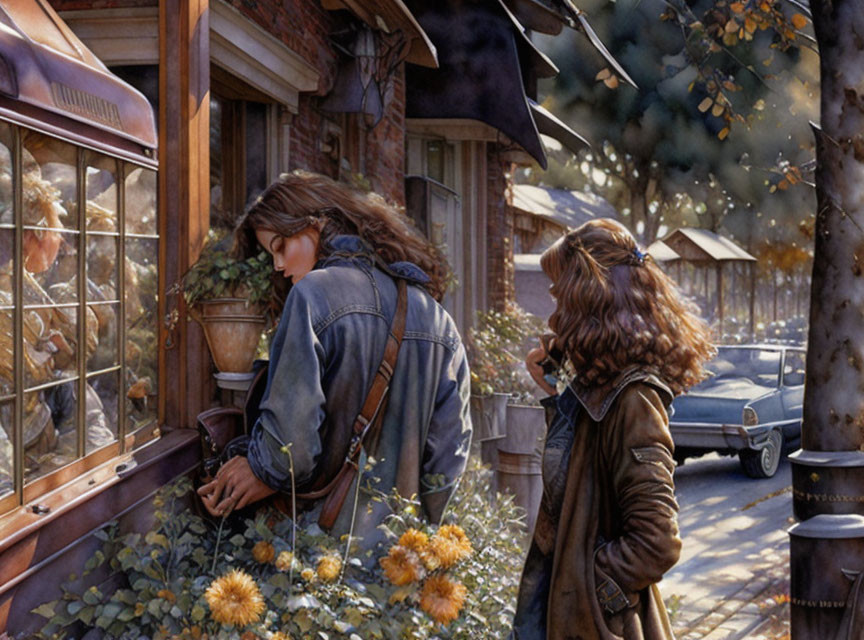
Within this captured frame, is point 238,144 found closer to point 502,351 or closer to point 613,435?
point 613,435

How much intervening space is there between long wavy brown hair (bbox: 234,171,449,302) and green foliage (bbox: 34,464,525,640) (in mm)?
821

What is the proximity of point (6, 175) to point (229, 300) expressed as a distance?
3.92 ft

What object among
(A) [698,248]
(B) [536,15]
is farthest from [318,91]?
(A) [698,248]

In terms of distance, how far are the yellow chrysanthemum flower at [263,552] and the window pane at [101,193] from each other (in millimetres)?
1142

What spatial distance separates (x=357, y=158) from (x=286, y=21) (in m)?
1.55

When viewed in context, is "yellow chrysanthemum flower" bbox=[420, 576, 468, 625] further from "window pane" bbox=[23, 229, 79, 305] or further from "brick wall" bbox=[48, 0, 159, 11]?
"brick wall" bbox=[48, 0, 159, 11]

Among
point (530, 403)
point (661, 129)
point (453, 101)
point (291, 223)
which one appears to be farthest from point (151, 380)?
point (661, 129)

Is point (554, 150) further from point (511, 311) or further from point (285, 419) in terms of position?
point (285, 419)

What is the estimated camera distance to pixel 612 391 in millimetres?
2883

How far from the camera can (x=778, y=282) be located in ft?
171

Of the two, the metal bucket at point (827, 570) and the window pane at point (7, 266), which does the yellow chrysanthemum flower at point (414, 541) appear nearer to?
the window pane at point (7, 266)

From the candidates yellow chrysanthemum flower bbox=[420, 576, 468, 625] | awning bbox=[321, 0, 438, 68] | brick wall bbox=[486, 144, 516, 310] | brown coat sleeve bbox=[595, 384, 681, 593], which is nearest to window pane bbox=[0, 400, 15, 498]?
yellow chrysanthemum flower bbox=[420, 576, 468, 625]

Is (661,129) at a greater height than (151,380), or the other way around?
(661,129)

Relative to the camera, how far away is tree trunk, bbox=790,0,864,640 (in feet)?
14.2
